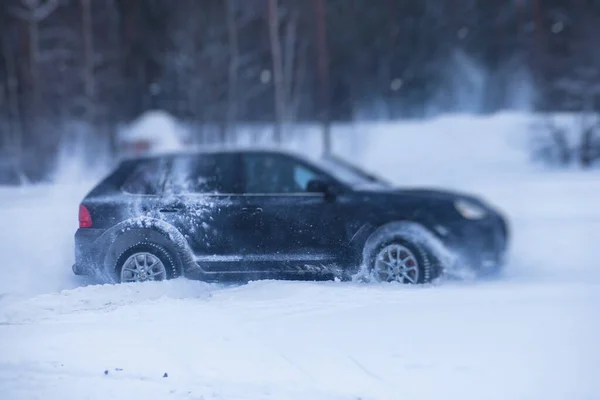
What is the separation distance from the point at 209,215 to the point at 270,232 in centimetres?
63

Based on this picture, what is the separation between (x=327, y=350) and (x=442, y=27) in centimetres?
2179

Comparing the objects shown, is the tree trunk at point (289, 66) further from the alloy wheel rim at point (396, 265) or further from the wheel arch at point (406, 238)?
the alloy wheel rim at point (396, 265)

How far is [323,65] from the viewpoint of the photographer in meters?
20.2

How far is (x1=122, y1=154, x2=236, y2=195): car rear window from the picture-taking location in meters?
6.14

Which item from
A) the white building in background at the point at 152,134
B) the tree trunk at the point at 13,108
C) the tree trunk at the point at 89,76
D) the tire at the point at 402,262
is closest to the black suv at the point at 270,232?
the tire at the point at 402,262

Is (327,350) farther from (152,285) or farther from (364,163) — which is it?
(364,163)

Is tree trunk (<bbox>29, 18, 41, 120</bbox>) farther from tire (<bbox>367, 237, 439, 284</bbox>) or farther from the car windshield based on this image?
tire (<bbox>367, 237, 439, 284</bbox>)

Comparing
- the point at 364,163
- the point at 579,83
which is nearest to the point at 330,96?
the point at 364,163

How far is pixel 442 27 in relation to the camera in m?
23.8

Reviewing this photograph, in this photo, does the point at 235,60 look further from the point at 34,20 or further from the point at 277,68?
the point at 34,20

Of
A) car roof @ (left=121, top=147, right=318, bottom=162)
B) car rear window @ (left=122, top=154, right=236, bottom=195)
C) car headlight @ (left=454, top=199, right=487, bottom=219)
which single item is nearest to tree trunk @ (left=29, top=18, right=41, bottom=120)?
car roof @ (left=121, top=147, right=318, bottom=162)

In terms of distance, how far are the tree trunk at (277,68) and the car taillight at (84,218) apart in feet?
39.1

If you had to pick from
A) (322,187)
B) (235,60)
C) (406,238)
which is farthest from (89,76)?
(406,238)

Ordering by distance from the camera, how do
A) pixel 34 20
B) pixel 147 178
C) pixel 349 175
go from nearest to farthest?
pixel 147 178 → pixel 349 175 → pixel 34 20
